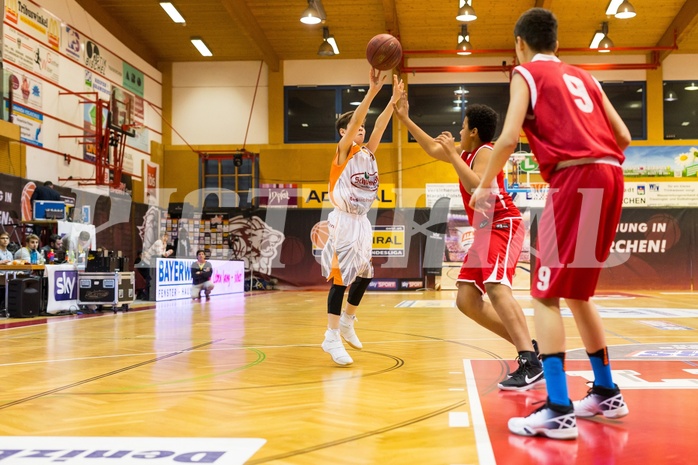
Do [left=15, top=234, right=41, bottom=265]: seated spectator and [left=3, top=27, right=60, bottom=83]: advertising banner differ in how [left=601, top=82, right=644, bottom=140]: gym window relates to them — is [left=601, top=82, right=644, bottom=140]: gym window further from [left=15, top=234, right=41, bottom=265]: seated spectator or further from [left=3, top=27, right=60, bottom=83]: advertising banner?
[left=15, top=234, right=41, bottom=265]: seated spectator

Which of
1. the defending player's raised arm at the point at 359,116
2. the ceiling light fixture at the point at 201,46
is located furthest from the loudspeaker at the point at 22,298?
the ceiling light fixture at the point at 201,46

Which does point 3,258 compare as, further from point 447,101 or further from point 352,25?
point 447,101

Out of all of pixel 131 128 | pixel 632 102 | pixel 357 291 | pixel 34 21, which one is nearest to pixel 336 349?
pixel 357 291

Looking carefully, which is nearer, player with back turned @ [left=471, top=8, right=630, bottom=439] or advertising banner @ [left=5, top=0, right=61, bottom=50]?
player with back turned @ [left=471, top=8, right=630, bottom=439]

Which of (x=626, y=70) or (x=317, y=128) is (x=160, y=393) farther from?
(x=626, y=70)

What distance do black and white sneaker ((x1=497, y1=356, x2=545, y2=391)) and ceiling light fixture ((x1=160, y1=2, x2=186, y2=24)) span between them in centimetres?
1623

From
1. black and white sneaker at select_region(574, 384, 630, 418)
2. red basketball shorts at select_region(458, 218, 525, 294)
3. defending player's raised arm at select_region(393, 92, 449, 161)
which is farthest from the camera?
defending player's raised arm at select_region(393, 92, 449, 161)

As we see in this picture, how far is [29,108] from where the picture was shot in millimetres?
15117

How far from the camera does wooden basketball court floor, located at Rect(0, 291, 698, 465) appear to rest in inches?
104

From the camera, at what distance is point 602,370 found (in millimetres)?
3223

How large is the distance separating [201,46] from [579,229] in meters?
19.6

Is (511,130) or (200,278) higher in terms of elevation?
(511,130)

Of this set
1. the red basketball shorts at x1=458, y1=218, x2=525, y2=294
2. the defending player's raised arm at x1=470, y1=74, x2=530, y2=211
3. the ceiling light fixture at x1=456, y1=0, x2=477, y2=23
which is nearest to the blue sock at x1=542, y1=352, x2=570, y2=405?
the defending player's raised arm at x1=470, y1=74, x2=530, y2=211

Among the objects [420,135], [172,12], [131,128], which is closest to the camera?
[420,135]
